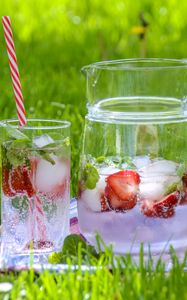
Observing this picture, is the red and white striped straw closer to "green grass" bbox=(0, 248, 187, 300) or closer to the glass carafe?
the glass carafe

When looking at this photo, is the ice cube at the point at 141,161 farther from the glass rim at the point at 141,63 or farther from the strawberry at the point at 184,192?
the glass rim at the point at 141,63

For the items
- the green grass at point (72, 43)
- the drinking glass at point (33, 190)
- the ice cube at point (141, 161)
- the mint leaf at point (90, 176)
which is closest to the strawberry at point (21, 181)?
the drinking glass at point (33, 190)

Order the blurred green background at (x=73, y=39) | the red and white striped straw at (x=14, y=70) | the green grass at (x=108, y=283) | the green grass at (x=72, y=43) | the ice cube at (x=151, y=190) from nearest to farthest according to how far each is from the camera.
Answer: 1. the green grass at (x=108, y=283)
2. the ice cube at (x=151, y=190)
3. the red and white striped straw at (x=14, y=70)
4. the green grass at (x=72, y=43)
5. the blurred green background at (x=73, y=39)

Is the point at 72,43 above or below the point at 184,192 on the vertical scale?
below

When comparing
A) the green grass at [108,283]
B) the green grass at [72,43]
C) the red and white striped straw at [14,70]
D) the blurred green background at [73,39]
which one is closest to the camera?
the green grass at [108,283]

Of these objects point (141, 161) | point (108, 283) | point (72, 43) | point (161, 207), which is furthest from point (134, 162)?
point (72, 43)

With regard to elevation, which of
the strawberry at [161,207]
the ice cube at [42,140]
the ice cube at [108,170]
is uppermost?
the ice cube at [42,140]

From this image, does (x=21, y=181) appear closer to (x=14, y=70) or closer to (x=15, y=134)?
(x=15, y=134)

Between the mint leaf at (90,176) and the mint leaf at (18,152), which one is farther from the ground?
the mint leaf at (18,152)
